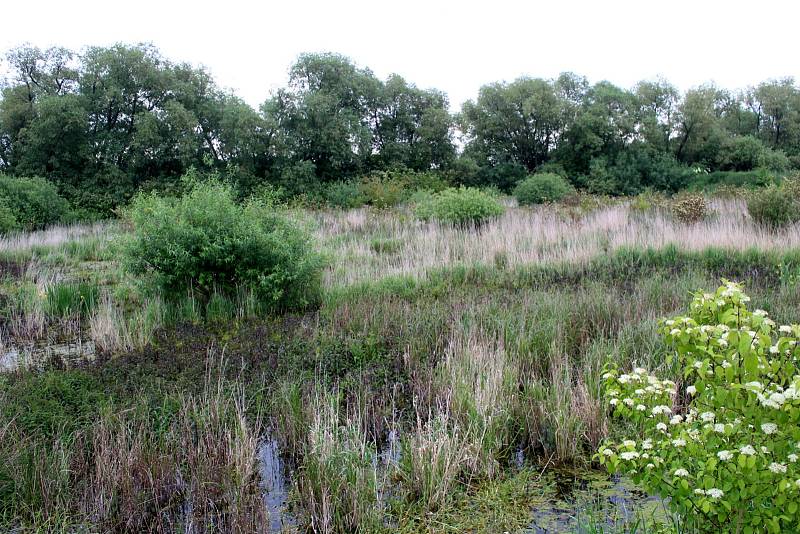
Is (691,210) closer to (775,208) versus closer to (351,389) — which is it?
(775,208)

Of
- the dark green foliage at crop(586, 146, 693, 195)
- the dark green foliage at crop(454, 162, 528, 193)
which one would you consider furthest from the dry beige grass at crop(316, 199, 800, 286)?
the dark green foliage at crop(454, 162, 528, 193)

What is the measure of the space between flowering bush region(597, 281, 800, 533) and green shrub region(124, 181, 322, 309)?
558 cm

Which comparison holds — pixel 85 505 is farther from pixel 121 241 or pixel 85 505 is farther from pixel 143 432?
pixel 121 241

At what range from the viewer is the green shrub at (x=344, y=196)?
24244mm

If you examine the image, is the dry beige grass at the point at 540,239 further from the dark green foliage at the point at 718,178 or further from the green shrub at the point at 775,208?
the dark green foliage at the point at 718,178

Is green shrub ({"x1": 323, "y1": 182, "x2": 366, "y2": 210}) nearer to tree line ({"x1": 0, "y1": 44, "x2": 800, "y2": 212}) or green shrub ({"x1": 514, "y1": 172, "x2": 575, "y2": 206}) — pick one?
tree line ({"x1": 0, "y1": 44, "x2": 800, "y2": 212})

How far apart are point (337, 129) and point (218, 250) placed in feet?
83.6

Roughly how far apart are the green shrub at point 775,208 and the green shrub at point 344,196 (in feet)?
47.8

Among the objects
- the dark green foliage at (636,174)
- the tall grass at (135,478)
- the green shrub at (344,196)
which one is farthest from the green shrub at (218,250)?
the dark green foliage at (636,174)

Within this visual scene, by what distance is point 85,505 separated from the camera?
3289mm

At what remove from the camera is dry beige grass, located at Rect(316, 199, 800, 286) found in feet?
31.4

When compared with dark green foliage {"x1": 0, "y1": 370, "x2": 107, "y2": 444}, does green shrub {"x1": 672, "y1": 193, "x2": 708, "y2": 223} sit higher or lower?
higher

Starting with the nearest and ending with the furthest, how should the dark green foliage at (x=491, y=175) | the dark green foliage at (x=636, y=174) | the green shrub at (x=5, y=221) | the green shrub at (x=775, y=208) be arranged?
the green shrub at (x=775, y=208) → the green shrub at (x=5, y=221) → the dark green foliage at (x=636, y=174) → the dark green foliage at (x=491, y=175)

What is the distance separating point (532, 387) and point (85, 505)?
2.95 m
